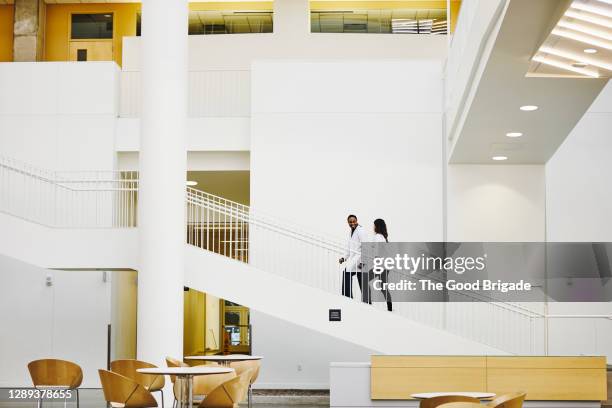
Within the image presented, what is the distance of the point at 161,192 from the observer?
1280 centimetres

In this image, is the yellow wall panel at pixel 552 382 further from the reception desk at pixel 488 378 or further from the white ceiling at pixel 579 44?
the white ceiling at pixel 579 44

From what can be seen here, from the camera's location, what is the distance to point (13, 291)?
16.6 m

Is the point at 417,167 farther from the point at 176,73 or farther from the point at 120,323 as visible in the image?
the point at 120,323

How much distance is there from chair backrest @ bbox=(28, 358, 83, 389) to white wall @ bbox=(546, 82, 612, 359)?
8754 mm

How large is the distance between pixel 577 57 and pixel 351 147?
6.73m

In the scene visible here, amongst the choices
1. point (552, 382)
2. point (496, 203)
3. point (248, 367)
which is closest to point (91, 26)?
point (496, 203)

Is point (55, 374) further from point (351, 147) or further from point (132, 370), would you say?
point (351, 147)

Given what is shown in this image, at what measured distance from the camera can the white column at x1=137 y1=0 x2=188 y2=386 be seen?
1280 cm

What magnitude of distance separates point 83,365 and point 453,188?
7.74 meters

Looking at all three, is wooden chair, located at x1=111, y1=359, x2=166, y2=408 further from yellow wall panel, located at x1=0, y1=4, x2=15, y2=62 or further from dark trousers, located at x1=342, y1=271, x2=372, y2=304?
yellow wall panel, located at x1=0, y1=4, x2=15, y2=62

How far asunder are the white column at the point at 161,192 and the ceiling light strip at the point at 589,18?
644cm

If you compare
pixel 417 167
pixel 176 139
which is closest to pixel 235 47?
pixel 417 167

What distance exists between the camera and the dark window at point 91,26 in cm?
2084

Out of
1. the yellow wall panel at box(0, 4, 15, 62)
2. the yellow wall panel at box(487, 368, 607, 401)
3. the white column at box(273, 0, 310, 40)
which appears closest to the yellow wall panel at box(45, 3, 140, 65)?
the yellow wall panel at box(0, 4, 15, 62)
